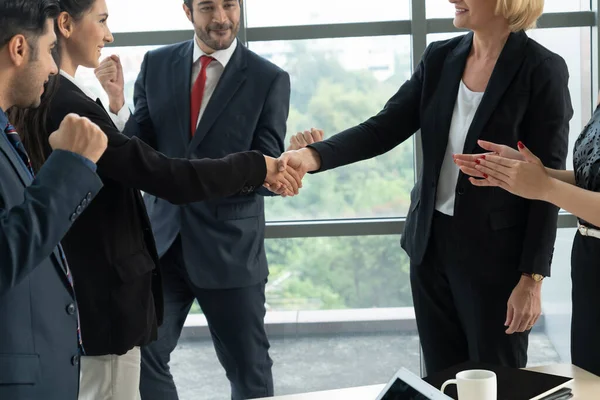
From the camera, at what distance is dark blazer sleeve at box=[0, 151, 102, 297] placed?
59.2 inches

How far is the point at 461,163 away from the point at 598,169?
0.39 meters

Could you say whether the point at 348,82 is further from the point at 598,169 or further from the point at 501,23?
the point at 598,169

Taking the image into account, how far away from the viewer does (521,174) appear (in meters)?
2.36

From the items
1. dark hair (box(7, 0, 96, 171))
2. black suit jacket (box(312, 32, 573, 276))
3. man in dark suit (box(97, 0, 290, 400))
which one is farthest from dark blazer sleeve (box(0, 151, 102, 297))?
man in dark suit (box(97, 0, 290, 400))

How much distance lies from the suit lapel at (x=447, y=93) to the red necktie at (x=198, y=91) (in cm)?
108

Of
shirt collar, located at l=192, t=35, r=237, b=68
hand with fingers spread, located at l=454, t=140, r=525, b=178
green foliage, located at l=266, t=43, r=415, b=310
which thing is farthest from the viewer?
green foliage, located at l=266, t=43, r=415, b=310

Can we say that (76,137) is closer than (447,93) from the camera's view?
Yes

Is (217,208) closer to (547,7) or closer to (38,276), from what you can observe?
(38,276)

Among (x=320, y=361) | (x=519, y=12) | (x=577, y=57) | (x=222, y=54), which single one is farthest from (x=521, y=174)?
(x=320, y=361)

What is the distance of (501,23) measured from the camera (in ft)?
8.59

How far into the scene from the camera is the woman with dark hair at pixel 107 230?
229cm

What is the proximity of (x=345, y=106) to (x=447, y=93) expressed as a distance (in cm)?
137

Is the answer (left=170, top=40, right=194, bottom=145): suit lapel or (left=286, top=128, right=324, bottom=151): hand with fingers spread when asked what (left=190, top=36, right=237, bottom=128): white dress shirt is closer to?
(left=170, top=40, right=194, bottom=145): suit lapel

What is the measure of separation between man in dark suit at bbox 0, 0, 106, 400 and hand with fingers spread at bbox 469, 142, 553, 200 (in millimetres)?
1190
